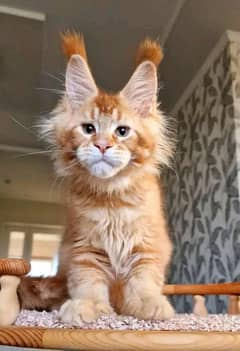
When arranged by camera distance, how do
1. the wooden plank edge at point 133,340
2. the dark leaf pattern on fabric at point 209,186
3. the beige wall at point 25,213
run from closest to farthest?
1. the wooden plank edge at point 133,340
2. the dark leaf pattern on fabric at point 209,186
3. the beige wall at point 25,213

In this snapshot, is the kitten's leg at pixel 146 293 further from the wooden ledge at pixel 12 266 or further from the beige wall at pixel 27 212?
the beige wall at pixel 27 212

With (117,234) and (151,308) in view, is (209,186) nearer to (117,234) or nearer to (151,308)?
(117,234)

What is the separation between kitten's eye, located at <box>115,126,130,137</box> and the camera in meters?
0.91

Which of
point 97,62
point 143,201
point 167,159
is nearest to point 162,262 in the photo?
point 143,201

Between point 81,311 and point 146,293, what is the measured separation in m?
0.17

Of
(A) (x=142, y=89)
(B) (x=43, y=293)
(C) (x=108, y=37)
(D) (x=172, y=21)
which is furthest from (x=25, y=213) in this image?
(A) (x=142, y=89)

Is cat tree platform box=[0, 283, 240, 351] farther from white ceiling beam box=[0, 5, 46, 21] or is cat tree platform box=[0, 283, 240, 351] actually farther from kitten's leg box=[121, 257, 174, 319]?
white ceiling beam box=[0, 5, 46, 21]

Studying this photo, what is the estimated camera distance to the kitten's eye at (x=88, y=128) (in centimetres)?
91

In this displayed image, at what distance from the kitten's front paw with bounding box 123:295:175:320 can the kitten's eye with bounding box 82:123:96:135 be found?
1.21 feet

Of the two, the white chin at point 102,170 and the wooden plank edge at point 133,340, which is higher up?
the white chin at point 102,170

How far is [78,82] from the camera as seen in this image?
0.97 meters

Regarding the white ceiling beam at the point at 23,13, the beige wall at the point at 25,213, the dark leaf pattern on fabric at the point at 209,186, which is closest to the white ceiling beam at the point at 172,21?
the dark leaf pattern on fabric at the point at 209,186

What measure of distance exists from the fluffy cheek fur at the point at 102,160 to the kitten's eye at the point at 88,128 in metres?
0.05

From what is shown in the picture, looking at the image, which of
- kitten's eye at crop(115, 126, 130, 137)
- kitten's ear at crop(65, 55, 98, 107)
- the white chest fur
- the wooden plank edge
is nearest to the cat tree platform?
the wooden plank edge
